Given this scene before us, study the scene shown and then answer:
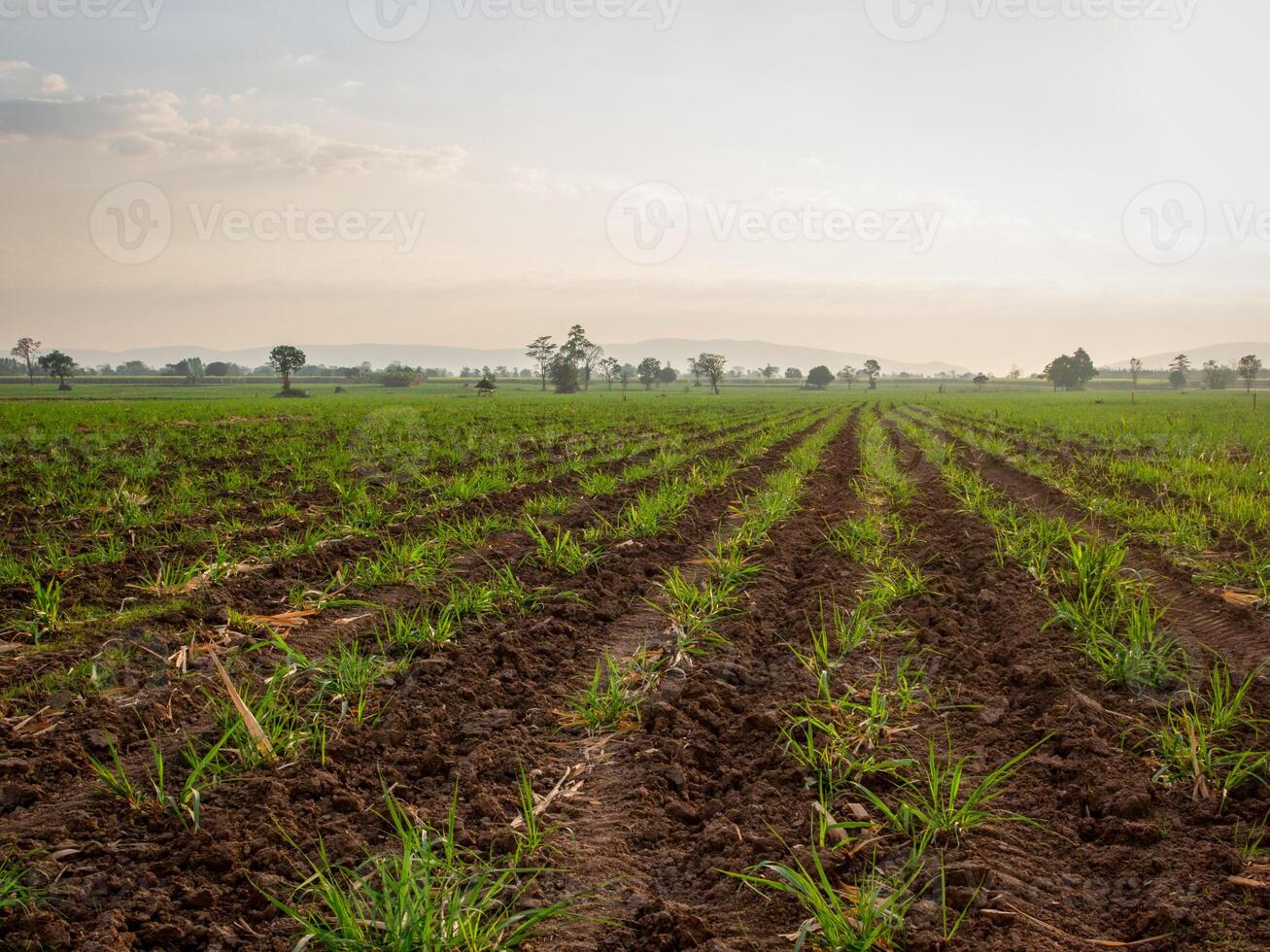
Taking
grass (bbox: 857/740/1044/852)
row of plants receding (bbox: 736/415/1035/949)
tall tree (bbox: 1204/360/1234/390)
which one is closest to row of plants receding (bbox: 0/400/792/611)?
row of plants receding (bbox: 736/415/1035/949)

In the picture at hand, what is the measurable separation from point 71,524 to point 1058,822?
8983mm

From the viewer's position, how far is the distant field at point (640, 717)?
2.42 m

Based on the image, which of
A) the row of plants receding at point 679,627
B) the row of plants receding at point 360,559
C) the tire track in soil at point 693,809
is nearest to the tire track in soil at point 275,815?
the row of plants receding at point 679,627

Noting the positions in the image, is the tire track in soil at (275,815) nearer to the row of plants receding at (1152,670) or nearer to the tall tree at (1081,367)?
the row of plants receding at (1152,670)

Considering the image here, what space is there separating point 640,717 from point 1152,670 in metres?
2.85

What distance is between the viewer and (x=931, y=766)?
271 centimetres

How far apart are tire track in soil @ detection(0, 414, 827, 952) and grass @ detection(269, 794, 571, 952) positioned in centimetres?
10

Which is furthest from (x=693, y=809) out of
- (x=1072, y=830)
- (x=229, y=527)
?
(x=229, y=527)

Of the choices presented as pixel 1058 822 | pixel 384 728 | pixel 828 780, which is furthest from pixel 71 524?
pixel 1058 822

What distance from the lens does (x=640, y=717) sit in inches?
147

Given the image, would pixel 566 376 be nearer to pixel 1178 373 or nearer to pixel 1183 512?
pixel 1183 512

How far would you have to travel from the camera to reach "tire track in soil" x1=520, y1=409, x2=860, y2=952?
2303 millimetres

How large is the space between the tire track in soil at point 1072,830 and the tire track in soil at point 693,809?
2.00ft

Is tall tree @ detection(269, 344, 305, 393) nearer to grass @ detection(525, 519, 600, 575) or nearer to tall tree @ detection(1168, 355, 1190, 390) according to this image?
grass @ detection(525, 519, 600, 575)
